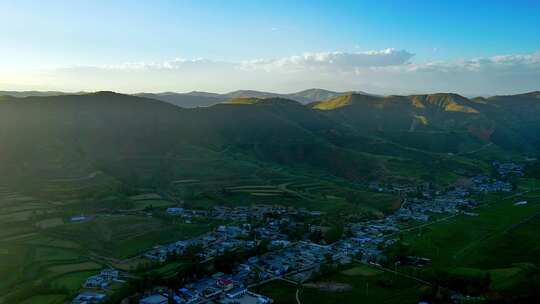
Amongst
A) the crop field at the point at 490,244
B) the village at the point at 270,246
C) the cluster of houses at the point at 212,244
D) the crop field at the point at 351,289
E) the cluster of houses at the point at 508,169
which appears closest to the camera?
the crop field at the point at 351,289

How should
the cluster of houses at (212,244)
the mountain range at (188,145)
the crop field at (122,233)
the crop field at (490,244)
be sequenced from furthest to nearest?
the mountain range at (188,145)
the crop field at (122,233)
the cluster of houses at (212,244)
the crop field at (490,244)

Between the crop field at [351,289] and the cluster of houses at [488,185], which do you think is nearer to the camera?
the crop field at [351,289]

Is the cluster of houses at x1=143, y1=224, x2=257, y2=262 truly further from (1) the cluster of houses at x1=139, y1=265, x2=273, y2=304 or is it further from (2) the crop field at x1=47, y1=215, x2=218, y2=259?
(1) the cluster of houses at x1=139, y1=265, x2=273, y2=304

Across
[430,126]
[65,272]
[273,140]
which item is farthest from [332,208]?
[430,126]

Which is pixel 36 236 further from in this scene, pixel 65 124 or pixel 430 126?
pixel 430 126

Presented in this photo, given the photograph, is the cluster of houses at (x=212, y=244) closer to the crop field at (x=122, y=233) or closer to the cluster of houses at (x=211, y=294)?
the crop field at (x=122, y=233)

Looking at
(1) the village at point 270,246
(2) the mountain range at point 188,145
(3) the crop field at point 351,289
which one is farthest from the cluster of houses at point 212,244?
(2) the mountain range at point 188,145

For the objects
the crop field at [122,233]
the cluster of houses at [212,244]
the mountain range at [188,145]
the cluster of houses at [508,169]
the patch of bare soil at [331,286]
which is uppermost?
the mountain range at [188,145]
